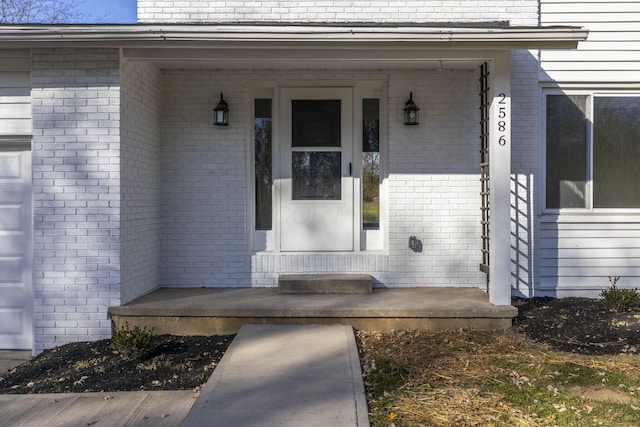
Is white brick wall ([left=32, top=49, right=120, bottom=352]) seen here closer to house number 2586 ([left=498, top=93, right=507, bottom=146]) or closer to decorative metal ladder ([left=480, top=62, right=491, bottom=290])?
house number 2586 ([left=498, top=93, right=507, bottom=146])

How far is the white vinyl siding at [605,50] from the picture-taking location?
6.40 meters

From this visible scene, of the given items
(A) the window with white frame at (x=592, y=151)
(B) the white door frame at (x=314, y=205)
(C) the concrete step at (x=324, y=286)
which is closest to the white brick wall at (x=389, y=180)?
(B) the white door frame at (x=314, y=205)

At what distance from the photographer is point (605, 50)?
21.0 feet

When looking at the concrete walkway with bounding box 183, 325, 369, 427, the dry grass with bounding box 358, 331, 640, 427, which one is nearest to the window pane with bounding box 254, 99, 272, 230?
the concrete walkway with bounding box 183, 325, 369, 427

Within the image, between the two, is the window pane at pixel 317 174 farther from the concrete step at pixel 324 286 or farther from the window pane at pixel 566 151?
the window pane at pixel 566 151

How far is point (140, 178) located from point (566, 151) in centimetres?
526

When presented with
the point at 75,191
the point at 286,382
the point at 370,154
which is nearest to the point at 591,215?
the point at 370,154

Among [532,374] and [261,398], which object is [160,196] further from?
[532,374]

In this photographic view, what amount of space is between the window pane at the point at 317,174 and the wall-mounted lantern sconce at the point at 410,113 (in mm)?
945

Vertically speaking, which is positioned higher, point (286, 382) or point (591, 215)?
point (591, 215)

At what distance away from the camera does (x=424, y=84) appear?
6.28 m

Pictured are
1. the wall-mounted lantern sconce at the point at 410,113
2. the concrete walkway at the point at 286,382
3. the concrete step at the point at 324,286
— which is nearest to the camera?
the concrete walkway at the point at 286,382

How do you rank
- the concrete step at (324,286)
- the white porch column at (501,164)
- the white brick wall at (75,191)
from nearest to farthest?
the white brick wall at (75,191)
the white porch column at (501,164)
the concrete step at (324,286)

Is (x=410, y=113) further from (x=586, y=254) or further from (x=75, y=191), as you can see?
(x=75, y=191)
